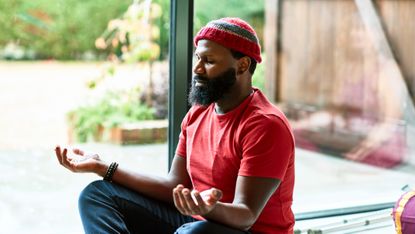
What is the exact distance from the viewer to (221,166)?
1.74 metres

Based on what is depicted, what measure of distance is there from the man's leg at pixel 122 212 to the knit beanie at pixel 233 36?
0.54 meters

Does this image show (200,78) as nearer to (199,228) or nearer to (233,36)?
(233,36)

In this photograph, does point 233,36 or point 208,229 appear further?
point 233,36

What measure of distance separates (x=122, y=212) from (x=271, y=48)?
1.79 m

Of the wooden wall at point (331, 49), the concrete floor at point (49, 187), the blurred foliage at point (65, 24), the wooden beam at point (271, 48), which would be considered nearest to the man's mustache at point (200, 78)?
the blurred foliage at point (65, 24)

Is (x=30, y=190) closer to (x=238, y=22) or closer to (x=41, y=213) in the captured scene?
(x=41, y=213)

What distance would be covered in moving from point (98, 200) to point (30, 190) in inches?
26.9

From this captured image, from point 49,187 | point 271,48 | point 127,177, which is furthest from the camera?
point 271,48

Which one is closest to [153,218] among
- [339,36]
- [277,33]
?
[277,33]

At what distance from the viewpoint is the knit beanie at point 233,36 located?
68.2 inches

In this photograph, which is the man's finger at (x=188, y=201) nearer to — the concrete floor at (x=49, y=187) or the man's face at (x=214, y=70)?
the man's face at (x=214, y=70)

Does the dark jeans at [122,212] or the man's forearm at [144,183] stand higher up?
the man's forearm at [144,183]

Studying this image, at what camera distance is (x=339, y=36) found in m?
3.62

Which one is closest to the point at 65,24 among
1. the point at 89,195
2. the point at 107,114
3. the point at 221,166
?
the point at 107,114
